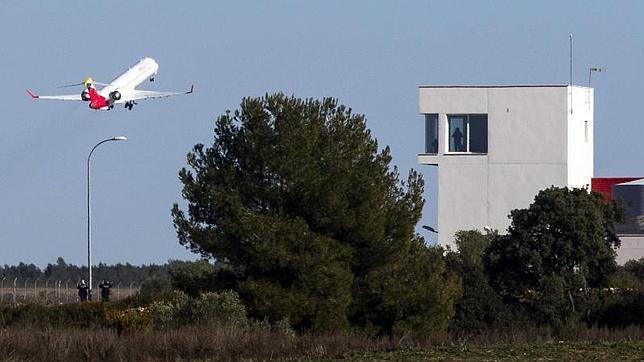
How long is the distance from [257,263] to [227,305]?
6357 millimetres

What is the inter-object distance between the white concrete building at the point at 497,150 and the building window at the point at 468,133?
7 centimetres

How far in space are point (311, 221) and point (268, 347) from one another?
795 inches

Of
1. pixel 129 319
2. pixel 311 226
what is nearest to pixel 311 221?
pixel 311 226

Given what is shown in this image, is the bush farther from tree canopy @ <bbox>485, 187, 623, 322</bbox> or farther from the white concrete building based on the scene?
the white concrete building

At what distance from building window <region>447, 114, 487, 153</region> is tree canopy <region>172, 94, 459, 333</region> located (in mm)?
48780

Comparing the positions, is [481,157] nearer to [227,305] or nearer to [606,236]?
[606,236]

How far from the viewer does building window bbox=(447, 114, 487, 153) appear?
352ft

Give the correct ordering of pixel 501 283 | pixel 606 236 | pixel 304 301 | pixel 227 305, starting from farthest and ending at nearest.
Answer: pixel 606 236 < pixel 501 283 < pixel 304 301 < pixel 227 305

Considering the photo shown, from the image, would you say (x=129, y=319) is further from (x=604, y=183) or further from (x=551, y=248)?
(x=604, y=183)

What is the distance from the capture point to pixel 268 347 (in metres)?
36.1

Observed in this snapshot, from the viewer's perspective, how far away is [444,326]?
55.5m

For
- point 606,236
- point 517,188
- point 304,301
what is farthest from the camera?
point 517,188

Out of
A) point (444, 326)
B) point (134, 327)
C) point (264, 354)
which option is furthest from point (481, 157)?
point (264, 354)

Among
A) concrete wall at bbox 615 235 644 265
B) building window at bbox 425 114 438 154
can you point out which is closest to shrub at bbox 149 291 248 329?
concrete wall at bbox 615 235 644 265
